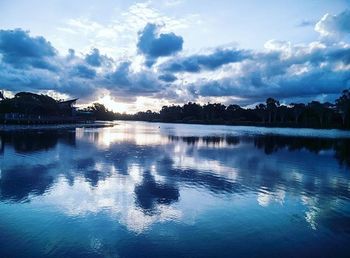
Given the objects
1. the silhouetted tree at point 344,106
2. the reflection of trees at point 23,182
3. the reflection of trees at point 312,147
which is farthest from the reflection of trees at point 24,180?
the silhouetted tree at point 344,106

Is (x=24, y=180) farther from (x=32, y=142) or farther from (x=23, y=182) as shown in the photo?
(x=32, y=142)

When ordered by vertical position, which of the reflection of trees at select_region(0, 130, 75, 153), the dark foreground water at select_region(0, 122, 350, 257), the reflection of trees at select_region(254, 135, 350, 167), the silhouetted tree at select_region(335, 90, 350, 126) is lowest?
the reflection of trees at select_region(254, 135, 350, 167)

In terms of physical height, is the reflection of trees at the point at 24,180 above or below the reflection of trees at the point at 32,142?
below

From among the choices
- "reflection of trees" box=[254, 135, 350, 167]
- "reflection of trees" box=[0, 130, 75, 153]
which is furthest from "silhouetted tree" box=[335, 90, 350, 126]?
"reflection of trees" box=[0, 130, 75, 153]

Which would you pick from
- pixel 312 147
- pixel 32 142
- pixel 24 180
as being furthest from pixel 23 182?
pixel 312 147

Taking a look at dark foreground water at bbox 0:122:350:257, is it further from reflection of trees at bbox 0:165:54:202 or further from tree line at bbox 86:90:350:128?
tree line at bbox 86:90:350:128

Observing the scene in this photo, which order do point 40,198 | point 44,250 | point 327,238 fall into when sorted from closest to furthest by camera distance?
point 44,250, point 327,238, point 40,198

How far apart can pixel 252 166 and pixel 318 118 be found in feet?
414

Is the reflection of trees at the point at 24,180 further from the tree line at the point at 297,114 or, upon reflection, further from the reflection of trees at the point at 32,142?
the tree line at the point at 297,114

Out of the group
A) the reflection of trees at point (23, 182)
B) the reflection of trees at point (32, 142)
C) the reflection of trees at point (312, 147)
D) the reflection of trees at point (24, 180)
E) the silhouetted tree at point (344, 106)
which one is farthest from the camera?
the silhouetted tree at point (344, 106)

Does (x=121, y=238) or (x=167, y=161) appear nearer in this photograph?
(x=121, y=238)

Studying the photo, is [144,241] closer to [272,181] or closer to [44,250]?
[44,250]

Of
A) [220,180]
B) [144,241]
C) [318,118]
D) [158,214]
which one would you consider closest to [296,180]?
[220,180]

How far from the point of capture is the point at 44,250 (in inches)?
333
